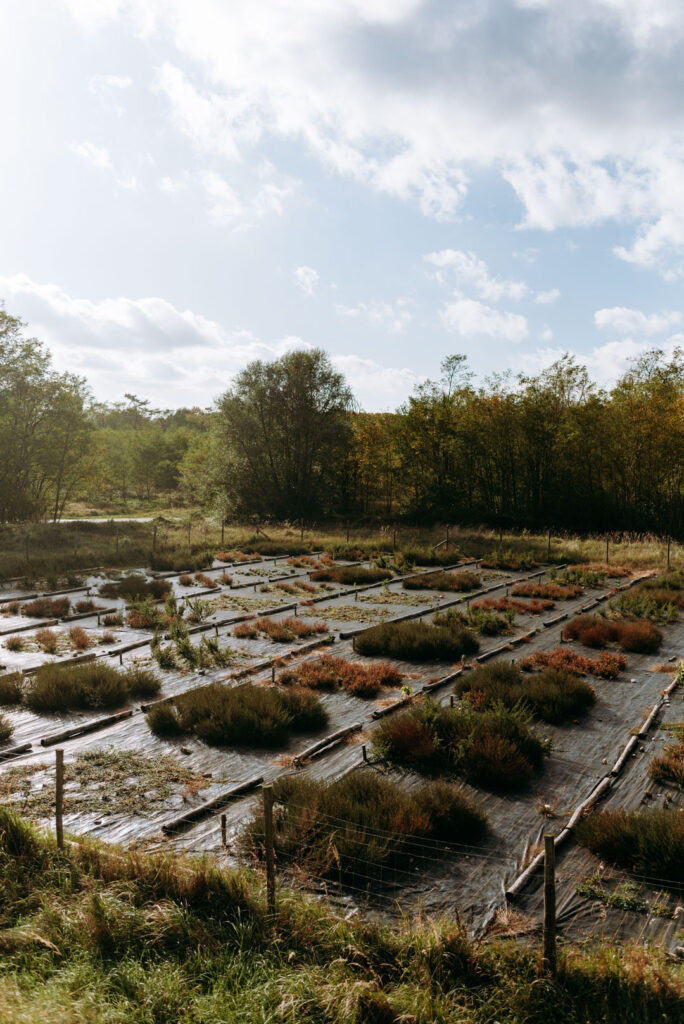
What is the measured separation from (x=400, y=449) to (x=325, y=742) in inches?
1334

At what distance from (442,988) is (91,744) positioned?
604cm

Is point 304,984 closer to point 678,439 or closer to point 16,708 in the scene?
point 16,708

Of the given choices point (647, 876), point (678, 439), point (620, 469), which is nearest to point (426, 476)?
point (620, 469)

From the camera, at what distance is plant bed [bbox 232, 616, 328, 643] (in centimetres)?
1345

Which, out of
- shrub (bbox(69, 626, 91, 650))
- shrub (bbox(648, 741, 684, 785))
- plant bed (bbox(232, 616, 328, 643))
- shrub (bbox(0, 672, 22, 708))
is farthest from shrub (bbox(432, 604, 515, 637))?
shrub (bbox(0, 672, 22, 708))

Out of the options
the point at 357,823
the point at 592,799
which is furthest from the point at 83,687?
the point at 592,799

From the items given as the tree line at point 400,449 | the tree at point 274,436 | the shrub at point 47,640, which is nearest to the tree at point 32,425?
the tree line at point 400,449

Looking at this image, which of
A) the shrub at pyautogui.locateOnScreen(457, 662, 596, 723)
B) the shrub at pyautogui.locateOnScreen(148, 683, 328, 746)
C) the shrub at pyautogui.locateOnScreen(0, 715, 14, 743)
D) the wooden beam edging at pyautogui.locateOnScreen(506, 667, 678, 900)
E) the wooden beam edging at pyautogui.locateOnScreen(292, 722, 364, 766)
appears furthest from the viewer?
the shrub at pyautogui.locateOnScreen(457, 662, 596, 723)

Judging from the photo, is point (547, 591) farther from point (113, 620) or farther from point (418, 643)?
point (113, 620)

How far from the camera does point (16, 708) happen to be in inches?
385

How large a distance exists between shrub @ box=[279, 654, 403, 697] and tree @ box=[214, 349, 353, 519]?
30.9m

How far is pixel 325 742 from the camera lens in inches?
322

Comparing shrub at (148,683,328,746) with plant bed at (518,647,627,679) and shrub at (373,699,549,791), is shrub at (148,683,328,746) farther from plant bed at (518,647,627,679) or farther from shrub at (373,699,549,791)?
plant bed at (518,647,627,679)

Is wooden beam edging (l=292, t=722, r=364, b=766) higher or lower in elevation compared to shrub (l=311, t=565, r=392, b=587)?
lower
